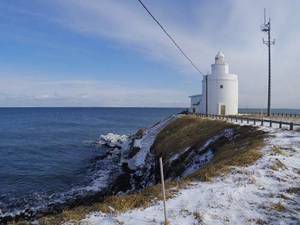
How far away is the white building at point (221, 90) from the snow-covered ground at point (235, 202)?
38.3 m

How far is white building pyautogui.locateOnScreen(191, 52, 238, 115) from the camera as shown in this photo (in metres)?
51.4

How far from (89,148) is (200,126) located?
2003 centimetres

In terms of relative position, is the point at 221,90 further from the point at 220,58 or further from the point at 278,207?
the point at 278,207

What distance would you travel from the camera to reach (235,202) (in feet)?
33.4

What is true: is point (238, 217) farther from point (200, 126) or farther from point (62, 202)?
point (200, 126)

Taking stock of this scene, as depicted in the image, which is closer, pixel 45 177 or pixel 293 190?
pixel 293 190

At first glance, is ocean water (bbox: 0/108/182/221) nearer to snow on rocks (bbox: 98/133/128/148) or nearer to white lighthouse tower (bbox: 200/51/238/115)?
snow on rocks (bbox: 98/133/128/148)

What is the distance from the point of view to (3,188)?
2431 cm

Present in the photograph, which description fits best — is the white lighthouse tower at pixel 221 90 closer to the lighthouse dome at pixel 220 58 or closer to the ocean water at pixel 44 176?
the lighthouse dome at pixel 220 58

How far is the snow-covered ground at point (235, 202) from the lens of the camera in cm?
896

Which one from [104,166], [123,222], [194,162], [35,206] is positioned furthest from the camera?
[104,166]

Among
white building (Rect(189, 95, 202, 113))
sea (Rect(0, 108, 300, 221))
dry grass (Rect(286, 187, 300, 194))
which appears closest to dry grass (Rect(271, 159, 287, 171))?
dry grass (Rect(286, 187, 300, 194))

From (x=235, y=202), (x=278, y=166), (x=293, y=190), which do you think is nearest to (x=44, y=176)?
(x=278, y=166)

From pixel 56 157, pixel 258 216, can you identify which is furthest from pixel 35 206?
pixel 56 157
